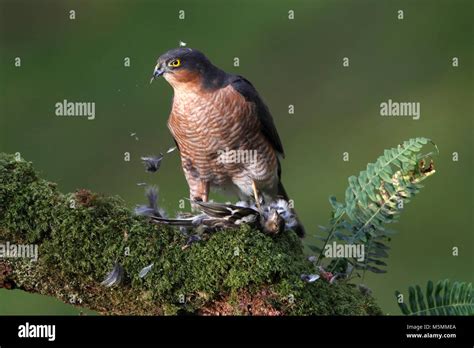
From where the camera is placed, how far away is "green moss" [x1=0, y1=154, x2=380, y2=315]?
3.02m

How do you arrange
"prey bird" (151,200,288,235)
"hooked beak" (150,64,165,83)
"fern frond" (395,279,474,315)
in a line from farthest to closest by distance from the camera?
"hooked beak" (150,64,165,83) → "fern frond" (395,279,474,315) → "prey bird" (151,200,288,235)

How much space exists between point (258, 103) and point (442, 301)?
1643mm

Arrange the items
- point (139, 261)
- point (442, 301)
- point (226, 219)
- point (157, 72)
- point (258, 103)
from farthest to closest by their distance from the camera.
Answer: point (258, 103)
point (157, 72)
point (442, 301)
point (226, 219)
point (139, 261)

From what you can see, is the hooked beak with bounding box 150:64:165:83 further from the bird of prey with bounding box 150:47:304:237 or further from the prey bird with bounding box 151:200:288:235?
the prey bird with bounding box 151:200:288:235

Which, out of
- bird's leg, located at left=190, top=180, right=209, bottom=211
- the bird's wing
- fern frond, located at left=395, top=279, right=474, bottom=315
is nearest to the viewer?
fern frond, located at left=395, top=279, right=474, bottom=315

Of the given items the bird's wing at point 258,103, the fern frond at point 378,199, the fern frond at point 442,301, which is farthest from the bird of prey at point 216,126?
the fern frond at point 442,301

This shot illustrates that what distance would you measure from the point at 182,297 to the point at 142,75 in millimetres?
5612

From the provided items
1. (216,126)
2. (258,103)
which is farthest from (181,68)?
(258,103)

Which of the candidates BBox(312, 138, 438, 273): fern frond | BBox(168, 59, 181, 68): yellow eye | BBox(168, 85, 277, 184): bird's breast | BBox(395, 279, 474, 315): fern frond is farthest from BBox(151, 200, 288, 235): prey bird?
BBox(168, 59, 181, 68): yellow eye

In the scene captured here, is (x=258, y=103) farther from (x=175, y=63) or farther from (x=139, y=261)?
(x=139, y=261)

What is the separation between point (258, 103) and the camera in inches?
181

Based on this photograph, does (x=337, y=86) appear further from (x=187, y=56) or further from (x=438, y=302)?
(x=438, y=302)

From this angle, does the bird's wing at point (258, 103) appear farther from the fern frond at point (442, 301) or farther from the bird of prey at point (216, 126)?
the fern frond at point (442, 301)
